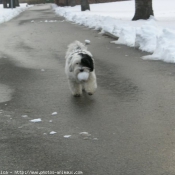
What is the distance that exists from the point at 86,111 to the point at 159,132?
1.50 meters

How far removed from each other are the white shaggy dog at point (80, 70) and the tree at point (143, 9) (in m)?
12.7

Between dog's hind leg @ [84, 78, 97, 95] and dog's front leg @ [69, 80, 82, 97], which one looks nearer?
dog's hind leg @ [84, 78, 97, 95]

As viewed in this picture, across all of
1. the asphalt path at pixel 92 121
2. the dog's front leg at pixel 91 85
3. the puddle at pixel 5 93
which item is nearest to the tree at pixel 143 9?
the asphalt path at pixel 92 121

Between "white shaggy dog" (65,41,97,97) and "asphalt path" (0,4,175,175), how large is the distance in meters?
0.21

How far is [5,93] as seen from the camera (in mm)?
7562

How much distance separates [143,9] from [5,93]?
13253 mm

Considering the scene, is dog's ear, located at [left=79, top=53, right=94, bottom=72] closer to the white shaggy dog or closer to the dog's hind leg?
the white shaggy dog

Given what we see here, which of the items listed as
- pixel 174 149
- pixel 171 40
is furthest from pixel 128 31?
pixel 174 149

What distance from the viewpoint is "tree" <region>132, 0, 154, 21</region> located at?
1902 centimetres

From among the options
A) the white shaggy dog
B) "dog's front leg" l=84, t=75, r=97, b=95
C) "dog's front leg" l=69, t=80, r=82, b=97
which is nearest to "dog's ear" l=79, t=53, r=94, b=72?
the white shaggy dog

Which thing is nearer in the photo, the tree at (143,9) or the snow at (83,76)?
the snow at (83,76)

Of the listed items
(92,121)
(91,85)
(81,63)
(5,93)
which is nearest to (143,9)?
Result: (5,93)

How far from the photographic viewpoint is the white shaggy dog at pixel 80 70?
6.36 m

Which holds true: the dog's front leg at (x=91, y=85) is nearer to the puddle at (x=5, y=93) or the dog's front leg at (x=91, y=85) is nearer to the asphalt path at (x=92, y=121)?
the asphalt path at (x=92, y=121)
